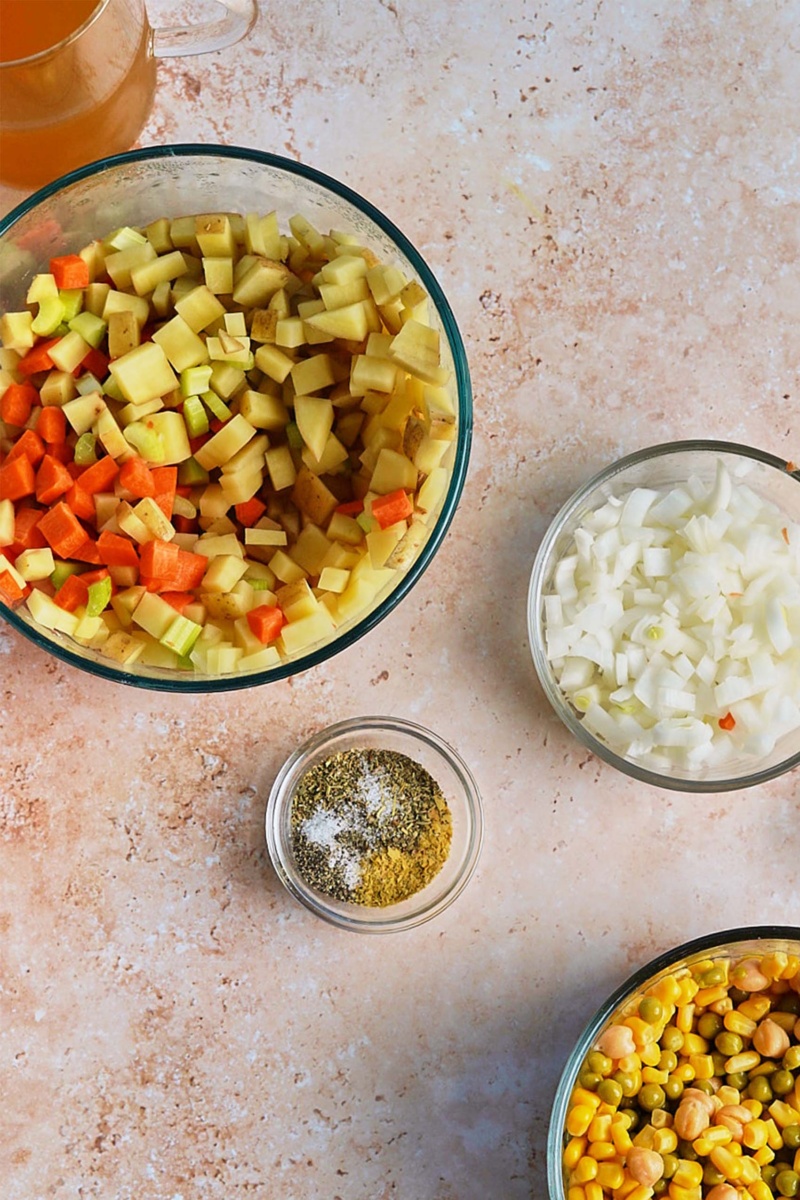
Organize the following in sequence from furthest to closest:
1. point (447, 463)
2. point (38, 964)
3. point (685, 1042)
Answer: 1. point (38, 964)
2. point (685, 1042)
3. point (447, 463)

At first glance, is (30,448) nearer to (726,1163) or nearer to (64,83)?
(64,83)

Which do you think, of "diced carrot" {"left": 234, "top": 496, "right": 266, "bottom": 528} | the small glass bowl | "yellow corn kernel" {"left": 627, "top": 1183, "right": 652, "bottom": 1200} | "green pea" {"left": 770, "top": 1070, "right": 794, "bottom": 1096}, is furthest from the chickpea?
"diced carrot" {"left": 234, "top": 496, "right": 266, "bottom": 528}

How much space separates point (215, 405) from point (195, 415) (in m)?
0.04

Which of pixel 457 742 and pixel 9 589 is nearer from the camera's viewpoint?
pixel 9 589

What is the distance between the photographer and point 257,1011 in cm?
196

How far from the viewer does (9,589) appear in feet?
5.59

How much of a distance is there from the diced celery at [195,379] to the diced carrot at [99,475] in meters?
0.16

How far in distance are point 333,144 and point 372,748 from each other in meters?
1.10

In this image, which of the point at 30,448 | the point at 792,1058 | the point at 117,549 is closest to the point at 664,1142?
the point at 792,1058

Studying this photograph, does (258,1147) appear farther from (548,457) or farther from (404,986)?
(548,457)

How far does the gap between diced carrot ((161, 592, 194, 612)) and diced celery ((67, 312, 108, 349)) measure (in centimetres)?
41

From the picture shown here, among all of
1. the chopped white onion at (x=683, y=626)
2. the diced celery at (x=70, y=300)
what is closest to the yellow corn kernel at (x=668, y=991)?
the chopped white onion at (x=683, y=626)

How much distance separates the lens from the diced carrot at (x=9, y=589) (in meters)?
1.70

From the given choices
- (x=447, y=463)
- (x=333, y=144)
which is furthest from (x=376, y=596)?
(x=333, y=144)
